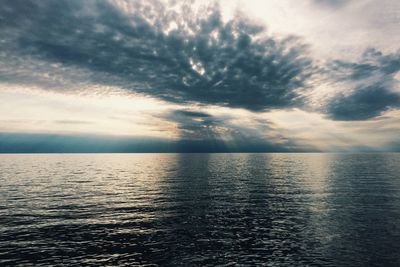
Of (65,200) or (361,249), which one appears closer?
(361,249)

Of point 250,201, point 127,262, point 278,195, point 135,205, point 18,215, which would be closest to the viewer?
point 127,262

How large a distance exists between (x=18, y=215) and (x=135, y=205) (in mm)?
18254

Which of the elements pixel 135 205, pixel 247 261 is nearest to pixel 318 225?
pixel 247 261

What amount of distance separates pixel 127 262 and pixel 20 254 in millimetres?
10925

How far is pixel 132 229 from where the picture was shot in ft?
116

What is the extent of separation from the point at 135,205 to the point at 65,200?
48.7ft

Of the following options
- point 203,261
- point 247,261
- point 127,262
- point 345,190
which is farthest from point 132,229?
point 345,190

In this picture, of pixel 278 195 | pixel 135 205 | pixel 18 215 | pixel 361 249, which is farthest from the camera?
pixel 278 195

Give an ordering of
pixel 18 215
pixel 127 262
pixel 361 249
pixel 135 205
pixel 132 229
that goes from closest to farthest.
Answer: pixel 127 262, pixel 361 249, pixel 132 229, pixel 18 215, pixel 135 205

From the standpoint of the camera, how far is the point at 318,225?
121 ft

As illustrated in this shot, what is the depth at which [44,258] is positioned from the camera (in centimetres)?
2588

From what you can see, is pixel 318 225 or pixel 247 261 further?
pixel 318 225

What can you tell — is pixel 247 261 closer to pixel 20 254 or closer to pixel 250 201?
pixel 20 254

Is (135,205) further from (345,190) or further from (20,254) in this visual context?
(345,190)
